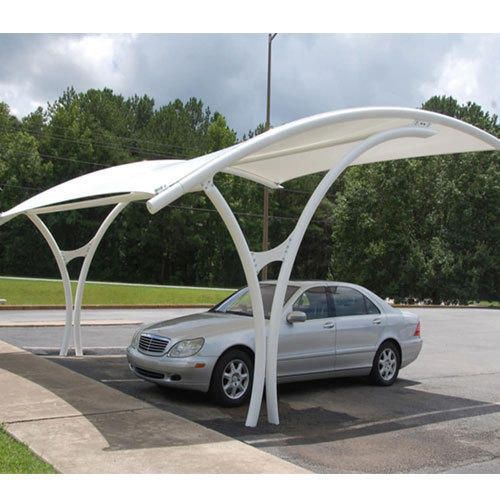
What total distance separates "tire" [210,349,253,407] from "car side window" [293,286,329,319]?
3.87ft

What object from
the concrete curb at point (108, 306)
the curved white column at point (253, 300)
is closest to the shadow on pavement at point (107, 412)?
the curved white column at point (253, 300)

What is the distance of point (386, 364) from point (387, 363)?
27mm

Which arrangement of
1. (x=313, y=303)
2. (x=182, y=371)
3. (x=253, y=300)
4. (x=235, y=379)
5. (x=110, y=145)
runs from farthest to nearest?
Answer: (x=110, y=145), (x=313, y=303), (x=235, y=379), (x=182, y=371), (x=253, y=300)

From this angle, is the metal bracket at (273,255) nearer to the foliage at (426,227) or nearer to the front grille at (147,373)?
the front grille at (147,373)

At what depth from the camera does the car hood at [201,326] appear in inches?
323

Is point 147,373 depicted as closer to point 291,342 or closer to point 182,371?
point 182,371

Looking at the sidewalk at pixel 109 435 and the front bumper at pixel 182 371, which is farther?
the front bumper at pixel 182 371

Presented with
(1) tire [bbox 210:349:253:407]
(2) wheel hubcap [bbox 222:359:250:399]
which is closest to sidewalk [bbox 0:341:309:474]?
(1) tire [bbox 210:349:253:407]

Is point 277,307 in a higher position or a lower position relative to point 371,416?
higher

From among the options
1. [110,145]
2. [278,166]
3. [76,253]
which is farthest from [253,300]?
[110,145]

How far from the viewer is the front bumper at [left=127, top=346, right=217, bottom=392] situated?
7879 millimetres

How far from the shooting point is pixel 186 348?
26.3ft

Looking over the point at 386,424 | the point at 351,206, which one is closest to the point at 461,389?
the point at 386,424

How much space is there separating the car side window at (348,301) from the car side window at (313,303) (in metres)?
0.21
